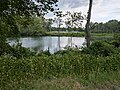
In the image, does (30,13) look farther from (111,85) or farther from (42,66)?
(111,85)

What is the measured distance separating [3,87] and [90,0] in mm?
11062

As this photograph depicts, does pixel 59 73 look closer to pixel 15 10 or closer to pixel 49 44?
pixel 15 10

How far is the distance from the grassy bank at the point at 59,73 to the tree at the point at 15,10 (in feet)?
2.96

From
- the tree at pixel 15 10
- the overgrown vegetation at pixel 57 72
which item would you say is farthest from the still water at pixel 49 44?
the tree at pixel 15 10

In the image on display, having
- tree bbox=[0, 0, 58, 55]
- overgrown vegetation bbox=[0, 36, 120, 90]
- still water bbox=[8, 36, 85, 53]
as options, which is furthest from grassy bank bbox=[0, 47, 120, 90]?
still water bbox=[8, 36, 85, 53]

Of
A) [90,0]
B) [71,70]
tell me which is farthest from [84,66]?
[90,0]

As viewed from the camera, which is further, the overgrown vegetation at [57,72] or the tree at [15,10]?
the overgrown vegetation at [57,72]

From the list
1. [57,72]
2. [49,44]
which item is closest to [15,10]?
[57,72]

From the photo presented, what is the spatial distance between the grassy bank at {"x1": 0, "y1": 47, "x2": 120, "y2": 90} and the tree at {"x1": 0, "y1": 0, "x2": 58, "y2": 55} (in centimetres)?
90

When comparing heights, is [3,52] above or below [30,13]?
below

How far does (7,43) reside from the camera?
7.24m

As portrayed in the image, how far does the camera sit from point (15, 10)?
725 cm

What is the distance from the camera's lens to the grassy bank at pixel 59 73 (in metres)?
7.40

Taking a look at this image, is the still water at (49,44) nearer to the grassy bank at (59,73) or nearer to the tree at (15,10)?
the grassy bank at (59,73)
